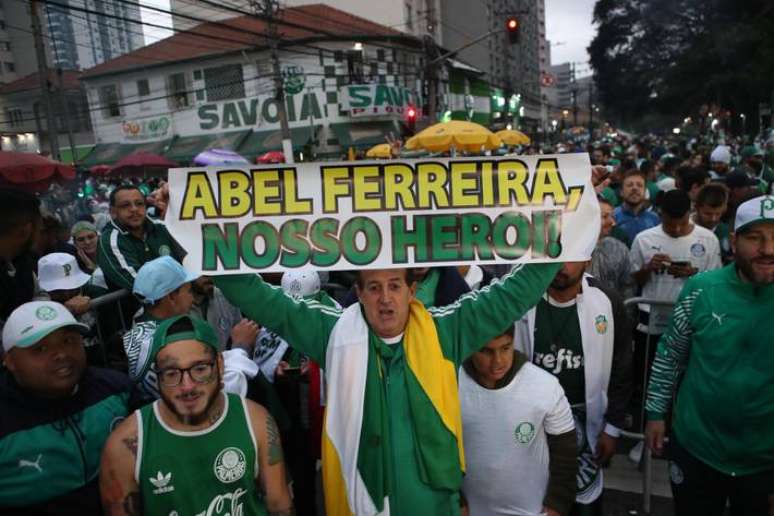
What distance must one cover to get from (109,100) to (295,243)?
1424 inches

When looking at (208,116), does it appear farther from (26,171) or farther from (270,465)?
(270,465)

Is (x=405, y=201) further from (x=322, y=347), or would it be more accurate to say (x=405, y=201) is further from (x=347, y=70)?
(x=347, y=70)

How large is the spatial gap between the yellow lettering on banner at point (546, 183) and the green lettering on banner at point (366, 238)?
0.68 meters

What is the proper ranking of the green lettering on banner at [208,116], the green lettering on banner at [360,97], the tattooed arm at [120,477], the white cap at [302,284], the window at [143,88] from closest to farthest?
the tattooed arm at [120,477]
the white cap at [302,284]
the green lettering on banner at [360,97]
the green lettering on banner at [208,116]
the window at [143,88]

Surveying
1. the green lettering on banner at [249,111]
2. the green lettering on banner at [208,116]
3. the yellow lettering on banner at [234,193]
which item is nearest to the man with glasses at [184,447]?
the yellow lettering on banner at [234,193]

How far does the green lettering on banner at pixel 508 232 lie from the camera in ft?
7.39

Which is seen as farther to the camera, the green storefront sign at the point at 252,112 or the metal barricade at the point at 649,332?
the green storefront sign at the point at 252,112

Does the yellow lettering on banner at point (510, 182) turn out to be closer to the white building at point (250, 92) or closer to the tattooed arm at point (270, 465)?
the tattooed arm at point (270, 465)

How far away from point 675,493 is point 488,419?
110 centimetres

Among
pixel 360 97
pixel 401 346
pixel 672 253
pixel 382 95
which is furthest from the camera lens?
pixel 382 95

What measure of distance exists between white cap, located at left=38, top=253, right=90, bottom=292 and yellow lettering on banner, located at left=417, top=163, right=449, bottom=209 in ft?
8.95

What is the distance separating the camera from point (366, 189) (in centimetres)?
229

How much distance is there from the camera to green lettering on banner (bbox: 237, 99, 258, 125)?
2898cm

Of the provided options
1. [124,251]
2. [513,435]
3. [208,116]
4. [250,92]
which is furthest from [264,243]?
[208,116]
